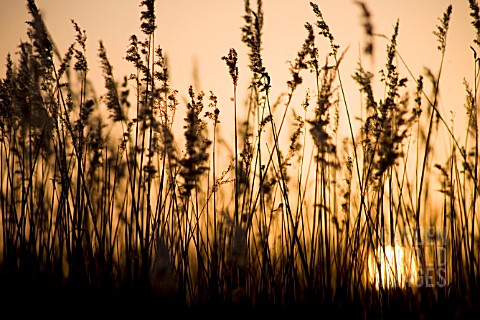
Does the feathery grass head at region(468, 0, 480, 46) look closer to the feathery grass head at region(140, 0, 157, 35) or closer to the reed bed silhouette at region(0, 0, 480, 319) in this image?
the reed bed silhouette at region(0, 0, 480, 319)

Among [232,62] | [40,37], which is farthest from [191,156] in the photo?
[40,37]

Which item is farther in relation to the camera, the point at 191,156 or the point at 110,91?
the point at 110,91

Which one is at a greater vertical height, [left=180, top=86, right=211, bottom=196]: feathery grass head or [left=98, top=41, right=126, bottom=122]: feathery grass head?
[left=98, top=41, right=126, bottom=122]: feathery grass head

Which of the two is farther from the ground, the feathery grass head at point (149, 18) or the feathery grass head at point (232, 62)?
the feathery grass head at point (149, 18)

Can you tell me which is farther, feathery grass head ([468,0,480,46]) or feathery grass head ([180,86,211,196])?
feathery grass head ([468,0,480,46])

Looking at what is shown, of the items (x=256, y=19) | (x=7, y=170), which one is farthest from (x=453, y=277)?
(x=7, y=170)

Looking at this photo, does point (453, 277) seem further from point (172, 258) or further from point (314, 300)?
point (172, 258)

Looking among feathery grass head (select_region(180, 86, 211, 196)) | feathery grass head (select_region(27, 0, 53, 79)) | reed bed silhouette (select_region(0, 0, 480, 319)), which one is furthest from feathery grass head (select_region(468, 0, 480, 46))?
feathery grass head (select_region(27, 0, 53, 79))

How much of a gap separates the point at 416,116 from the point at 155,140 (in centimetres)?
109

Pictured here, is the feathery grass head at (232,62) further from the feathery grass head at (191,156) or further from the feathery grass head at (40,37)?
the feathery grass head at (40,37)

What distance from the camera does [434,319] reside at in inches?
84.5

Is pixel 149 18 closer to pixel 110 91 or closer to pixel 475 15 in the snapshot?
pixel 110 91

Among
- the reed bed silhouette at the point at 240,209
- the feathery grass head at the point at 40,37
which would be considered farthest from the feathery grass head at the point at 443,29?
the feathery grass head at the point at 40,37

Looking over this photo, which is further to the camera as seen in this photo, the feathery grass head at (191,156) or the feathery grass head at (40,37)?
the feathery grass head at (40,37)
